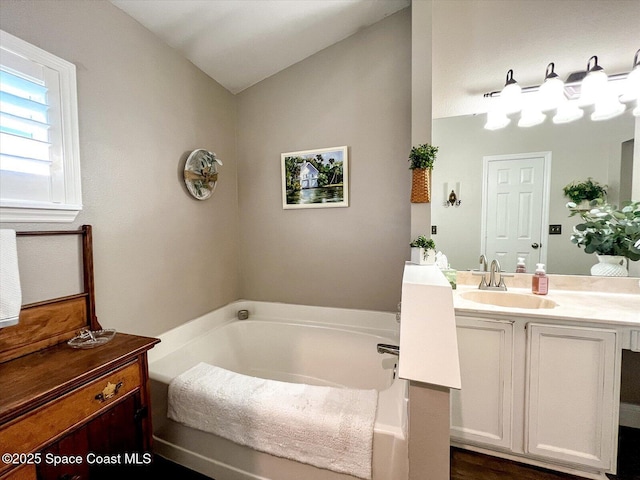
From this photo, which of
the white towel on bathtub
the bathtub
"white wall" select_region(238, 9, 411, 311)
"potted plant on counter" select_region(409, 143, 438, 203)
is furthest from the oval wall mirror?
"potted plant on counter" select_region(409, 143, 438, 203)

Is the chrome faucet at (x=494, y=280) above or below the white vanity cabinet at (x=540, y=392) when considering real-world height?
above

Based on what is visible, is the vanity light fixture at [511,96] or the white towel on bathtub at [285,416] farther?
the vanity light fixture at [511,96]

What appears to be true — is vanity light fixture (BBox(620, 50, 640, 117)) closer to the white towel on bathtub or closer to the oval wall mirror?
the white towel on bathtub

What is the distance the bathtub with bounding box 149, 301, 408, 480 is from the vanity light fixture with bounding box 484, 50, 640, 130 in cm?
165

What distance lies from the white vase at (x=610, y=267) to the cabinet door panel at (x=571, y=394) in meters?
0.64

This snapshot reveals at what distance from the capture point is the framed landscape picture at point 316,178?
2170 mm

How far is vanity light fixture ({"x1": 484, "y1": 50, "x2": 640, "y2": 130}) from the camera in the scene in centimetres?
156

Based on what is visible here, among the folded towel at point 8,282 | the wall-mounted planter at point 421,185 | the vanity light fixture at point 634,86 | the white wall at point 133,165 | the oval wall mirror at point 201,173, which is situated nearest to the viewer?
the folded towel at point 8,282

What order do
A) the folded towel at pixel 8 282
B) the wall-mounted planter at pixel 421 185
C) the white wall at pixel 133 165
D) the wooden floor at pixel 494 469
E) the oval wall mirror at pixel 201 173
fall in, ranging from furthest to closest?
the oval wall mirror at pixel 201 173 → the wall-mounted planter at pixel 421 185 → the wooden floor at pixel 494 469 → the white wall at pixel 133 165 → the folded towel at pixel 8 282

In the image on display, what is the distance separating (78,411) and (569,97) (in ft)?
9.71

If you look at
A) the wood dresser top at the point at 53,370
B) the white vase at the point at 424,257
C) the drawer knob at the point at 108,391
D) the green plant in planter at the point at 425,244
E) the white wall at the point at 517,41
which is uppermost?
the white wall at the point at 517,41

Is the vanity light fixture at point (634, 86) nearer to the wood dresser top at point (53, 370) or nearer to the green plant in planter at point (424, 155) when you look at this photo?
the green plant in planter at point (424, 155)

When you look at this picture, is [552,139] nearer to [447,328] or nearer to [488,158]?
[488,158]

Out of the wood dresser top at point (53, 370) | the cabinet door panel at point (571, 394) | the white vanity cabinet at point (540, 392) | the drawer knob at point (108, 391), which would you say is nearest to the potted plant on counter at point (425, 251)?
the white vanity cabinet at point (540, 392)
